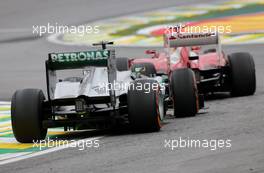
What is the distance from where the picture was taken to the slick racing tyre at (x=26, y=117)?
1347cm

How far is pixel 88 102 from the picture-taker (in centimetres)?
1370

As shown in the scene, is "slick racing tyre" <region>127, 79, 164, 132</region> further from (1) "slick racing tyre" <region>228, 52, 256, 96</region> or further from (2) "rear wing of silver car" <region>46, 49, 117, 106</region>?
(1) "slick racing tyre" <region>228, 52, 256, 96</region>

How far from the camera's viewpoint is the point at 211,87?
18062 millimetres

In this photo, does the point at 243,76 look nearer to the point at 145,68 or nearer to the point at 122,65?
the point at 145,68

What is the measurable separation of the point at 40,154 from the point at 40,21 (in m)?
25.4

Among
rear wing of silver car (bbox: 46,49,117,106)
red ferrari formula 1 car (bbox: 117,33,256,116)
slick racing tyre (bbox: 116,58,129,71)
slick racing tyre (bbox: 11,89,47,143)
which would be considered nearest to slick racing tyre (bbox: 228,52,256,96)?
red ferrari formula 1 car (bbox: 117,33,256,116)

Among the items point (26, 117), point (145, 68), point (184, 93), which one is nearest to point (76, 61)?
point (26, 117)

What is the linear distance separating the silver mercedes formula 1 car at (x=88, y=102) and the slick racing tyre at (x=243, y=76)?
379 cm

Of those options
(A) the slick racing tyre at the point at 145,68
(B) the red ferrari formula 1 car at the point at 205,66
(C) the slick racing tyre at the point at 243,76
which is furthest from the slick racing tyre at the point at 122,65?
(C) the slick racing tyre at the point at 243,76

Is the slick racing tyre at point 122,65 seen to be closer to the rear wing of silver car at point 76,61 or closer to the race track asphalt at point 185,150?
the race track asphalt at point 185,150

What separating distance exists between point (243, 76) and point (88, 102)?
4.90 meters

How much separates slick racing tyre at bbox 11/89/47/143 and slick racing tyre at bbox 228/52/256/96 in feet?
17.3

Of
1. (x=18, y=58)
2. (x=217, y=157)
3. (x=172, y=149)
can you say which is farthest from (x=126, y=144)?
(x=18, y=58)

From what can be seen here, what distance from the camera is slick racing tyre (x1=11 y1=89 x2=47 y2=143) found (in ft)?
44.2
